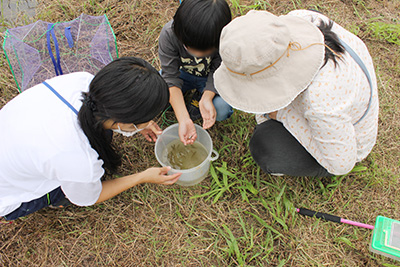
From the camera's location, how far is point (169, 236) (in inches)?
68.1

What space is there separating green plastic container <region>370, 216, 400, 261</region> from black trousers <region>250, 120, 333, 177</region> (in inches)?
14.5

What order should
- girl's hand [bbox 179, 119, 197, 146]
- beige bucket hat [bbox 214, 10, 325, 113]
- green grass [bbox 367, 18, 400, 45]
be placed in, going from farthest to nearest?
green grass [bbox 367, 18, 400, 45] → girl's hand [bbox 179, 119, 197, 146] → beige bucket hat [bbox 214, 10, 325, 113]

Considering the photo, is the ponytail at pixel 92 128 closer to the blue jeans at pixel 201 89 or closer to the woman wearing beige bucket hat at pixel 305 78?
the woman wearing beige bucket hat at pixel 305 78

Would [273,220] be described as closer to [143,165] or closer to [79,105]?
[143,165]

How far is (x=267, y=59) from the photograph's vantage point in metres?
1.06

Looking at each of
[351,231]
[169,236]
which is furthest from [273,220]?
[169,236]

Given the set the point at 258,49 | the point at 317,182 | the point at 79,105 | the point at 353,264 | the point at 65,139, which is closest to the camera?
the point at 258,49

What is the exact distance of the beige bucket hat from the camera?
1053 mm

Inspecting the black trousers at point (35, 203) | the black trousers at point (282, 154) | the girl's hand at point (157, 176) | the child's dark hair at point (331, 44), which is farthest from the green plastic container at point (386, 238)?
the black trousers at point (35, 203)

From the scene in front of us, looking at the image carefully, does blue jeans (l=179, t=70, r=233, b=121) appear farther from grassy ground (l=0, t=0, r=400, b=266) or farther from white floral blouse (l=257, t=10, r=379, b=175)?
white floral blouse (l=257, t=10, r=379, b=175)

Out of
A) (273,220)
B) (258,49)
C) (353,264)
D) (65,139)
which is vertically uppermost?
(258,49)

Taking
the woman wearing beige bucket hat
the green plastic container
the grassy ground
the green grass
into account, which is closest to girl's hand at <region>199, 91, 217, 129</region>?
the grassy ground

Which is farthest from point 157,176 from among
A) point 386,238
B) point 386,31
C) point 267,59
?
point 386,31

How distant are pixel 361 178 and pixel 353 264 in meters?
0.52
